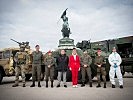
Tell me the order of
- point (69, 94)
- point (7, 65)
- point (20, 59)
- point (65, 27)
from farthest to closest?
point (65, 27), point (7, 65), point (20, 59), point (69, 94)

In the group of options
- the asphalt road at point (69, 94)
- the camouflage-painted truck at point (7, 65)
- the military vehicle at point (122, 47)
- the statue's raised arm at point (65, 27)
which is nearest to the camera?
the asphalt road at point (69, 94)

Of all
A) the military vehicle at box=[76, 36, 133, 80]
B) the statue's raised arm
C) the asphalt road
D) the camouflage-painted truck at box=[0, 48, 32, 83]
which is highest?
the statue's raised arm

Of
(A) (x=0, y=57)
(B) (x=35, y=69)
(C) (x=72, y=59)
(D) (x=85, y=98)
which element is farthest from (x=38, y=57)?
(D) (x=85, y=98)

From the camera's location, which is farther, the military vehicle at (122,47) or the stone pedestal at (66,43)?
the military vehicle at (122,47)

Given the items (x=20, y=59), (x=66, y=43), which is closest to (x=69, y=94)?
(x=20, y=59)

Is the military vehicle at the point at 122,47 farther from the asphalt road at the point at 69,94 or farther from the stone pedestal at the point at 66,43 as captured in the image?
the asphalt road at the point at 69,94

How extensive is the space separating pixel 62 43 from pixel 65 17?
1.80 m

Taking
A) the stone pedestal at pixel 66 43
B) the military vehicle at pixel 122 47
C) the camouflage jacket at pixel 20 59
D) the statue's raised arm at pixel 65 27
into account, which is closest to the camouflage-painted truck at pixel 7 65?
the camouflage jacket at pixel 20 59

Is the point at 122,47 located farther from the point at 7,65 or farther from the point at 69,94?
the point at 69,94

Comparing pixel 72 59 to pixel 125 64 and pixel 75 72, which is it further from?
pixel 125 64

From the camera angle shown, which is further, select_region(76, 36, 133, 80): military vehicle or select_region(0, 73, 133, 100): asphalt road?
select_region(76, 36, 133, 80): military vehicle

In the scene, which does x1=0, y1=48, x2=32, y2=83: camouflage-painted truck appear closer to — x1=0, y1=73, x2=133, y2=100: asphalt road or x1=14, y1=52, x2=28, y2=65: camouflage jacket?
x1=14, y1=52, x2=28, y2=65: camouflage jacket

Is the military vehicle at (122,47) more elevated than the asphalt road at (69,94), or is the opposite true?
the military vehicle at (122,47)

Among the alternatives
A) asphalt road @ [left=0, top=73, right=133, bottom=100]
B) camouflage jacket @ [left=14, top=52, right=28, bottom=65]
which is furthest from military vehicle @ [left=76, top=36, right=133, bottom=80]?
asphalt road @ [left=0, top=73, right=133, bottom=100]
